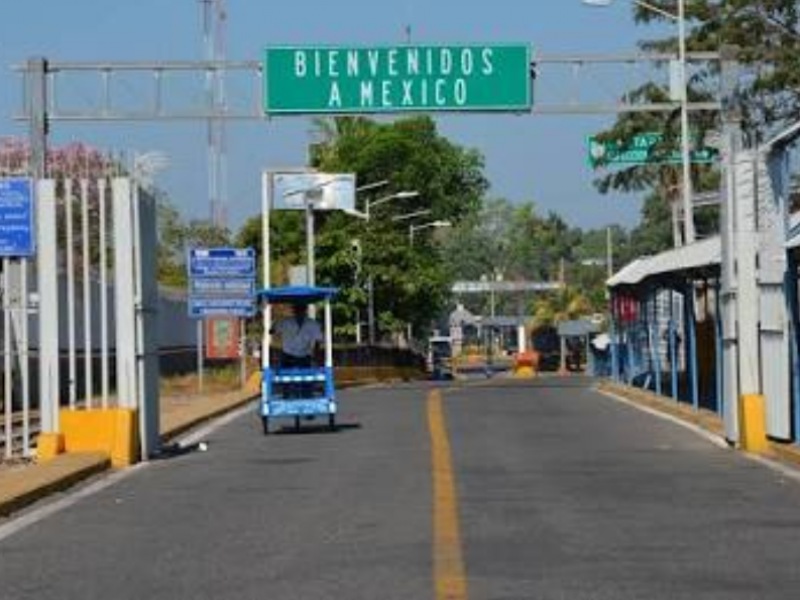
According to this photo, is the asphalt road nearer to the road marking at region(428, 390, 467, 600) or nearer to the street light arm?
the road marking at region(428, 390, 467, 600)

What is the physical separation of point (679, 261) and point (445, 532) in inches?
734

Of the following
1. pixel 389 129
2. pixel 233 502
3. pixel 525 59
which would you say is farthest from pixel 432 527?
pixel 389 129

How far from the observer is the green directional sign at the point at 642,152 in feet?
166

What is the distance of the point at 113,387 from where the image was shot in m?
23.6

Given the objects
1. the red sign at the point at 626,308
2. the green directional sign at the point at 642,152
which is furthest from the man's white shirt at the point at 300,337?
the green directional sign at the point at 642,152

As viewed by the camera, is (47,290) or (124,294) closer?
(47,290)

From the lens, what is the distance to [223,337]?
4853 centimetres

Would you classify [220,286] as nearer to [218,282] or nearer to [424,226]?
[218,282]

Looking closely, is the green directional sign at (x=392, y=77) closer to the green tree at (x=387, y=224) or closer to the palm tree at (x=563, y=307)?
the green tree at (x=387, y=224)

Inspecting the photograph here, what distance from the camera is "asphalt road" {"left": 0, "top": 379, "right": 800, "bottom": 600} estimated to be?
10.7 metres

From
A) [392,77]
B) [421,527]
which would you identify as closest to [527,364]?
[392,77]

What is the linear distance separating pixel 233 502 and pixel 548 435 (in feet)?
30.8

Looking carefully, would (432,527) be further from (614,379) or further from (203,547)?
(614,379)

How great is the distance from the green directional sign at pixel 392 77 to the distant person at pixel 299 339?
→ 784 centimetres
